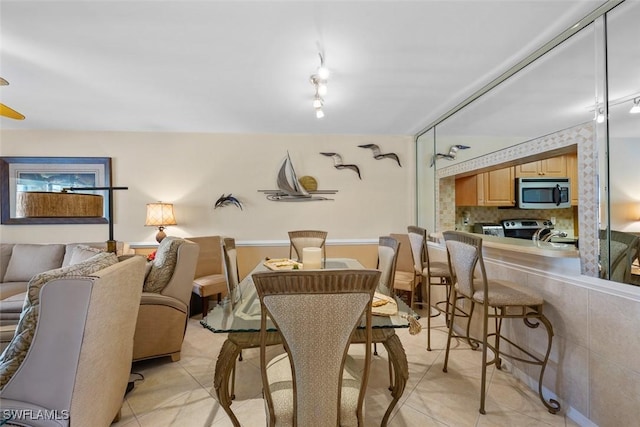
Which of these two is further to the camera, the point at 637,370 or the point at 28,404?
the point at 637,370

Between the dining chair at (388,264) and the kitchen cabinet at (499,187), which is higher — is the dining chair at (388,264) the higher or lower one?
the lower one

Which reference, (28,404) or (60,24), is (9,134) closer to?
(60,24)

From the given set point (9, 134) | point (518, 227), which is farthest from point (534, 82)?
point (9, 134)

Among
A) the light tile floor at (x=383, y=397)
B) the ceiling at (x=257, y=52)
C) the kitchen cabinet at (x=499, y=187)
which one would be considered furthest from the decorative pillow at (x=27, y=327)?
the kitchen cabinet at (x=499, y=187)

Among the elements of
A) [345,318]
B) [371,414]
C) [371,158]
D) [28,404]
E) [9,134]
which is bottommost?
[371,414]

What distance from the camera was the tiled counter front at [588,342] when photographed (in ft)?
4.26

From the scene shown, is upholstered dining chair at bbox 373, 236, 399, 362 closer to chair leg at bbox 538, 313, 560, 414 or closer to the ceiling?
chair leg at bbox 538, 313, 560, 414

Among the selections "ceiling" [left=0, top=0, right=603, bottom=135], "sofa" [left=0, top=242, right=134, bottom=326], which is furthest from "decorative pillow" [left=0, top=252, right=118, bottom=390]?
"sofa" [left=0, top=242, right=134, bottom=326]

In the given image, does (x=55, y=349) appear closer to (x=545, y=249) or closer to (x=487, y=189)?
(x=545, y=249)

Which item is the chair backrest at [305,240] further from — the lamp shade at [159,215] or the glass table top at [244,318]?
the lamp shade at [159,215]

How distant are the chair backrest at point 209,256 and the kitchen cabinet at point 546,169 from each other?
353cm

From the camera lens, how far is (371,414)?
165 cm

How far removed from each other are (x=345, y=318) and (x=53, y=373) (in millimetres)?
1218

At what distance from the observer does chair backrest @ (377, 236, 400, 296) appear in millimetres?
1876
